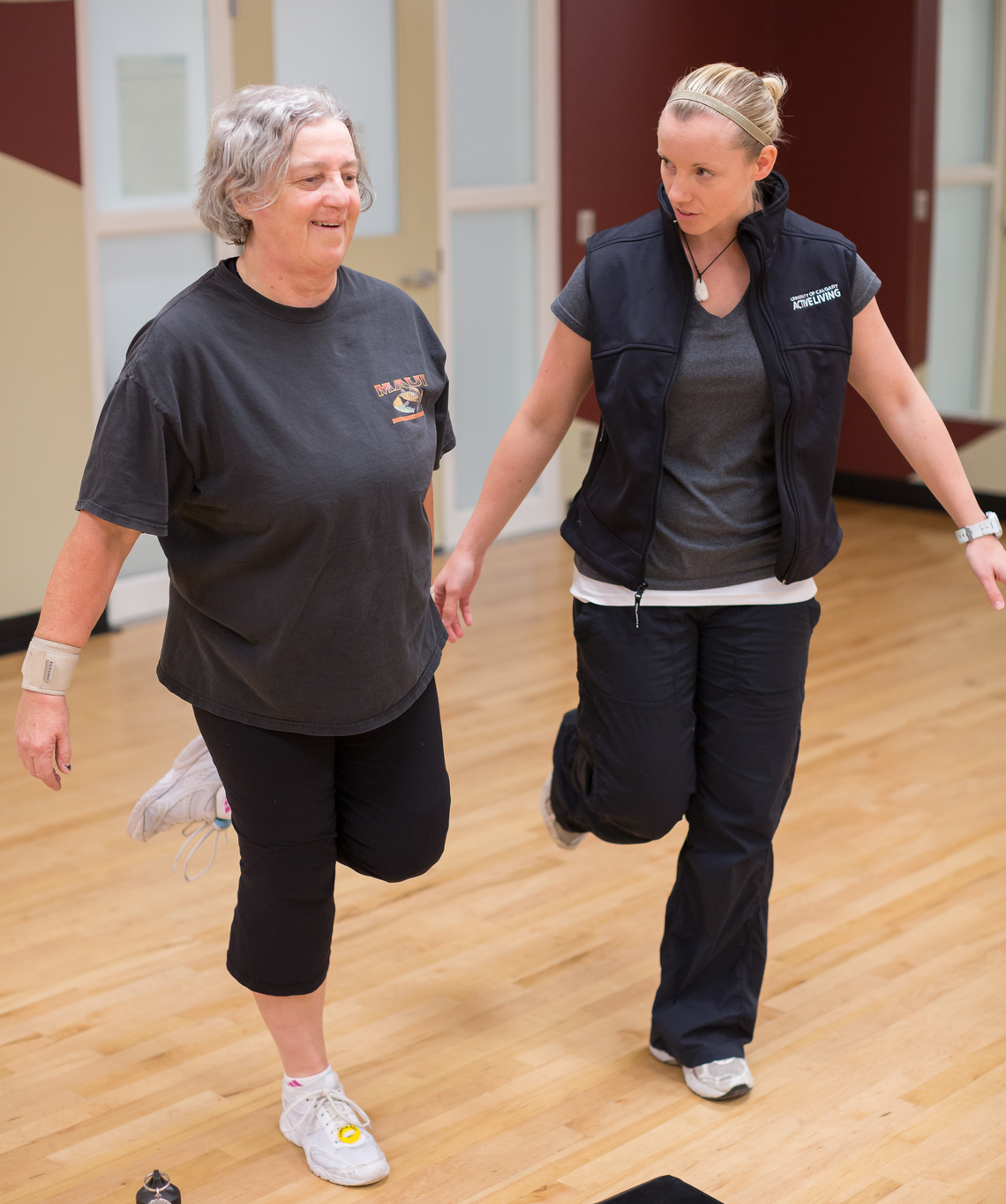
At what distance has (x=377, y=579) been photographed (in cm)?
200

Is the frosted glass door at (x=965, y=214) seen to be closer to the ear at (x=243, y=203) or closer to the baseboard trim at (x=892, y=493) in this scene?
the baseboard trim at (x=892, y=493)

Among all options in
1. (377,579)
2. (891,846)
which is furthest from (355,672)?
(891,846)

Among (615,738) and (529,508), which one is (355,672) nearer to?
(615,738)

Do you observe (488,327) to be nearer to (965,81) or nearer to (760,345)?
(965,81)

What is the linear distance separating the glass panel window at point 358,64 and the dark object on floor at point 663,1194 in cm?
391

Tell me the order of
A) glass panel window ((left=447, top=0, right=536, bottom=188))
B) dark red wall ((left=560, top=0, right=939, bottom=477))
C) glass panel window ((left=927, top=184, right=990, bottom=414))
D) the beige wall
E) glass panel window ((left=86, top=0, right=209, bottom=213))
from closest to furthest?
the beige wall
glass panel window ((left=86, top=0, right=209, bottom=213))
glass panel window ((left=447, top=0, right=536, bottom=188))
dark red wall ((left=560, top=0, right=939, bottom=477))
glass panel window ((left=927, top=184, right=990, bottom=414))

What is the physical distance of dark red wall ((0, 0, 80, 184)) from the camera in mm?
4480

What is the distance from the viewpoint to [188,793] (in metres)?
2.29

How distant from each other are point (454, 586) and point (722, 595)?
17.2 inches

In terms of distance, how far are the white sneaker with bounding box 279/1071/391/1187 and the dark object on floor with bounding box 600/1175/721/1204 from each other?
1.09 feet

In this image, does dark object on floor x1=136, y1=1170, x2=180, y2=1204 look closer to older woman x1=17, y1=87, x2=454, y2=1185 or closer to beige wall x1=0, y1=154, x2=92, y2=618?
older woman x1=17, y1=87, x2=454, y2=1185

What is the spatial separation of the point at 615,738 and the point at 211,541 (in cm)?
69

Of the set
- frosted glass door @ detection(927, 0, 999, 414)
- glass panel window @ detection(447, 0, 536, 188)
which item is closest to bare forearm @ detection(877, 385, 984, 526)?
glass panel window @ detection(447, 0, 536, 188)

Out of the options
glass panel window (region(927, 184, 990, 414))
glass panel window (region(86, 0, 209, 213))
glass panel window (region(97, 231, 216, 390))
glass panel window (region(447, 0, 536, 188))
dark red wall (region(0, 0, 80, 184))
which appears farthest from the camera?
glass panel window (region(927, 184, 990, 414))
